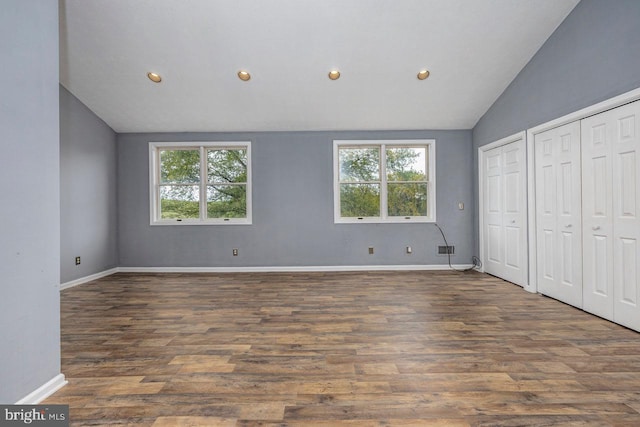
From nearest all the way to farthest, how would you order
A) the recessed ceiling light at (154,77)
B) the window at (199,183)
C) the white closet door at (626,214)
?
the white closet door at (626,214), the recessed ceiling light at (154,77), the window at (199,183)

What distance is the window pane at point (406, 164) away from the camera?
5.68 meters

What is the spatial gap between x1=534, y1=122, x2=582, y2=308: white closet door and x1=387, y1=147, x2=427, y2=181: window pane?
1879 millimetres

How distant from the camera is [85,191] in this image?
16.1 ft

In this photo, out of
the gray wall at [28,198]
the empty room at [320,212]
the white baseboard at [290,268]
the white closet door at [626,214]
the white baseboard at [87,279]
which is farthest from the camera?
the white baseboard at [290,268]

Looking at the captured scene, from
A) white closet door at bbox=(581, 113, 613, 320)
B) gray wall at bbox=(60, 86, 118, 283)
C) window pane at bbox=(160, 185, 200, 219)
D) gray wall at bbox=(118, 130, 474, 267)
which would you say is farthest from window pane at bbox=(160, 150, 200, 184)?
white closet door at bbox=(581, 113, 613, 320)

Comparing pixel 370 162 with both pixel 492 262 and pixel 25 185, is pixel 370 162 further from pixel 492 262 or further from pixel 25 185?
pixel 25 185

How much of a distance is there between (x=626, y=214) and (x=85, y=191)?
6.83m

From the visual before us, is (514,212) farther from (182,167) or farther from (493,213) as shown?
(182,167)

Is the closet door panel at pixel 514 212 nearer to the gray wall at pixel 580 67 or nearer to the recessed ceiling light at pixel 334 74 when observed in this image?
the gray wall at pixel 580 67

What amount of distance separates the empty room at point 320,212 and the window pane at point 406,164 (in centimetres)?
4

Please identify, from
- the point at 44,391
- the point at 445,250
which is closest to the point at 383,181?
the point at 445,250

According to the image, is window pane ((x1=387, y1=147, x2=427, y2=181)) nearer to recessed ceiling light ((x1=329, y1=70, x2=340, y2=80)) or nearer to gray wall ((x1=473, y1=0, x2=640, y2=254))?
gray wall ((x1=473, y1=0, x2=640, y2=254))

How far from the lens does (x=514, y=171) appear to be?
177 inches

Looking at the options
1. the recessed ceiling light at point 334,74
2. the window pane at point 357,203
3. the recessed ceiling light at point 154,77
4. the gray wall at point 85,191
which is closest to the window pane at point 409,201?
the window pane at point 357,203
